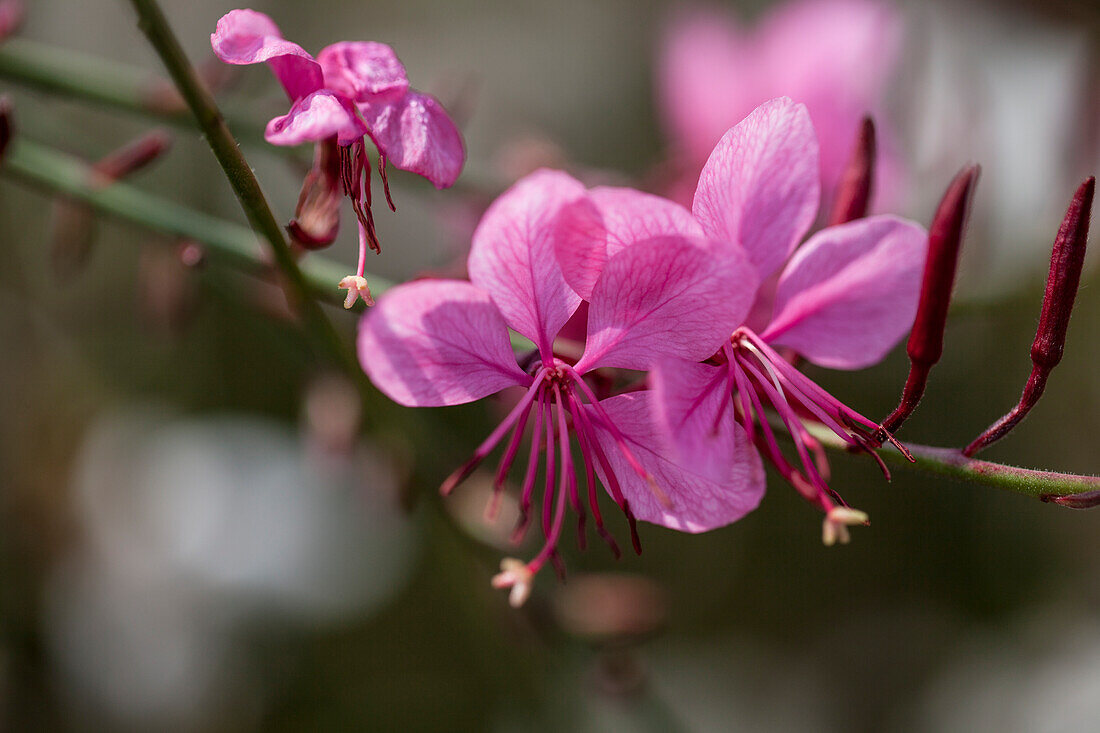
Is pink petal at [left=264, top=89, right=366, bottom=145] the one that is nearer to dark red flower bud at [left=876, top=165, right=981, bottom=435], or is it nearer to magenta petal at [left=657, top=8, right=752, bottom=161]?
dark red flower bud at [left=876, top=165, right=981, bottom=435]

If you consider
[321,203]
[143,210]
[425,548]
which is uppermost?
[321,203]

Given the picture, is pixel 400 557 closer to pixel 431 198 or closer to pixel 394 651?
pixel 394 651

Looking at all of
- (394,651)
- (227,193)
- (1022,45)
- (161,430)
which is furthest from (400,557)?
(1022,45)

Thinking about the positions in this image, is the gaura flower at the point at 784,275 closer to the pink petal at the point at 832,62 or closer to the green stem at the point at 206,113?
the green stem at the point at 206,113

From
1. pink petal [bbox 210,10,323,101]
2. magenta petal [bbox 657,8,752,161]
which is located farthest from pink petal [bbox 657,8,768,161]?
pink petal [bbox 210,10,323,101]

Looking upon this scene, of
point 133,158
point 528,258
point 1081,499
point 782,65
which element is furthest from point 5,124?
point 782,65

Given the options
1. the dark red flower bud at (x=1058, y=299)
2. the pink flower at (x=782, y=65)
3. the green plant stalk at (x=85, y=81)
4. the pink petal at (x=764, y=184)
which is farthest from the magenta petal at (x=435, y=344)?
the pink flower at (x=782, y=65)

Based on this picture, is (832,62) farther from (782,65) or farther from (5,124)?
(5,124)
